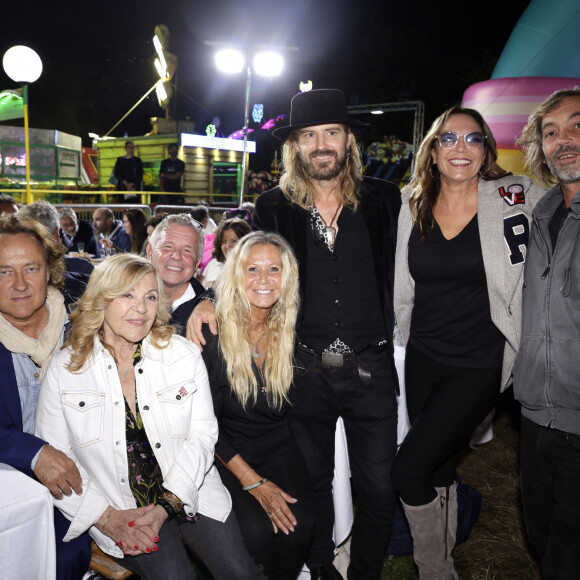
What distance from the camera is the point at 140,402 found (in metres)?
2.41

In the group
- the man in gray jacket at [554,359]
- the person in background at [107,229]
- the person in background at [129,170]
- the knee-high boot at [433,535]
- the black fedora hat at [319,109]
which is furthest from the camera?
the person in background at [129,170]

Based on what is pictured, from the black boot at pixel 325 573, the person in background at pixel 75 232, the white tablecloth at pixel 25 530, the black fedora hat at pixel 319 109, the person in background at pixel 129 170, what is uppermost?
the person in background at pixel 129 170

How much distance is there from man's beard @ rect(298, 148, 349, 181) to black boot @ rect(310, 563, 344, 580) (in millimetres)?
2385

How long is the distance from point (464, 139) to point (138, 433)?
2416 millimetres

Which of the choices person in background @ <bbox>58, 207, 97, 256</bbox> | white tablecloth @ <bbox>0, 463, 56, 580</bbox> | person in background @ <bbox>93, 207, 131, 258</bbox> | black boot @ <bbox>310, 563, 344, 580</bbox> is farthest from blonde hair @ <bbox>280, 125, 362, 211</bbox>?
person in background @ <bbox>93, 207, 131, 258</bbox>

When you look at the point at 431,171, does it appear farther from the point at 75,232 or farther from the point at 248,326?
the point at 75,232

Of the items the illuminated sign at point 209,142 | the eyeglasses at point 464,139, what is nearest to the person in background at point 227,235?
the eyeglasses at point 464,139

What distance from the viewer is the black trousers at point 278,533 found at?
2.44 meters

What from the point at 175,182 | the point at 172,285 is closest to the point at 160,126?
the point at 175,182

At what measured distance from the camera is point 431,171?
283 centimetres

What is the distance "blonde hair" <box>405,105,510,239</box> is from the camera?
8.64 feet

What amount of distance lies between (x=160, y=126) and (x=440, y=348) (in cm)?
Answer: 2197

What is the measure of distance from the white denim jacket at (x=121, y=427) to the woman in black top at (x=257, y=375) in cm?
17

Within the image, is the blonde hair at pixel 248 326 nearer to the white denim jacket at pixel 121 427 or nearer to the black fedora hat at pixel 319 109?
the white denim jacket at pixel 121 427
